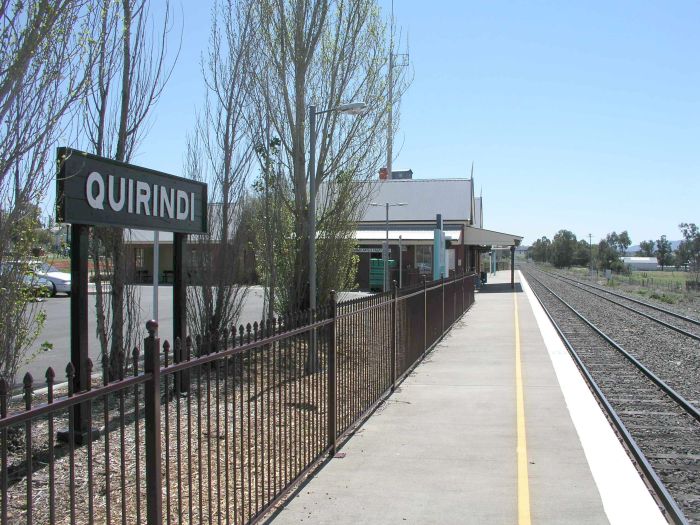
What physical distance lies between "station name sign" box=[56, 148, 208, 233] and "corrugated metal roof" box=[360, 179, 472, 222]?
36560mm

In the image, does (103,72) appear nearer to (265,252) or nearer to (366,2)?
(265,252)

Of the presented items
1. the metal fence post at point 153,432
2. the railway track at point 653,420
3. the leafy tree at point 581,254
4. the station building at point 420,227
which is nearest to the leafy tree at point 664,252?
the leafy tree at point 581,254

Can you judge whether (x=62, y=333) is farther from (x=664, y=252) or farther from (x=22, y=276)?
(x=664, y=252)

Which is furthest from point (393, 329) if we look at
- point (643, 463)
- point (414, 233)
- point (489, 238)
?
point (489, 238)

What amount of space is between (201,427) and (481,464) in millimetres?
2428

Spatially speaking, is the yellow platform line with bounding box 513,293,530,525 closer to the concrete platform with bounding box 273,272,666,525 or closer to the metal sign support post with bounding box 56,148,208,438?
the concrete platform with bounding box 273,272,666,525

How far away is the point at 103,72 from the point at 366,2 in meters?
7.26

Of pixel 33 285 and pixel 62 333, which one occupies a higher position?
pixel 33 285

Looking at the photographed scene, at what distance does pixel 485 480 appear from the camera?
5.29 metres

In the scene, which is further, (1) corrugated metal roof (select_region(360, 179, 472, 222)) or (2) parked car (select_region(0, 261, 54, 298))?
(1) corrugated metal roof (select_region(360, 179, 472, 222))

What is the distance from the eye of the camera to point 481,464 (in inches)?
225

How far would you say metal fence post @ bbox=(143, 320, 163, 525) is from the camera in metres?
3.18

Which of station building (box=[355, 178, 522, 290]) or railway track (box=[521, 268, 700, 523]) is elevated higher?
station building (box=[355, 178, 522, 290])

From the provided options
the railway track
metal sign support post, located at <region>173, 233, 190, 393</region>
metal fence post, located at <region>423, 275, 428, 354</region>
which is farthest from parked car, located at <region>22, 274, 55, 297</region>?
metal fence post, located at <region>423, 275, 428, 354</region>
